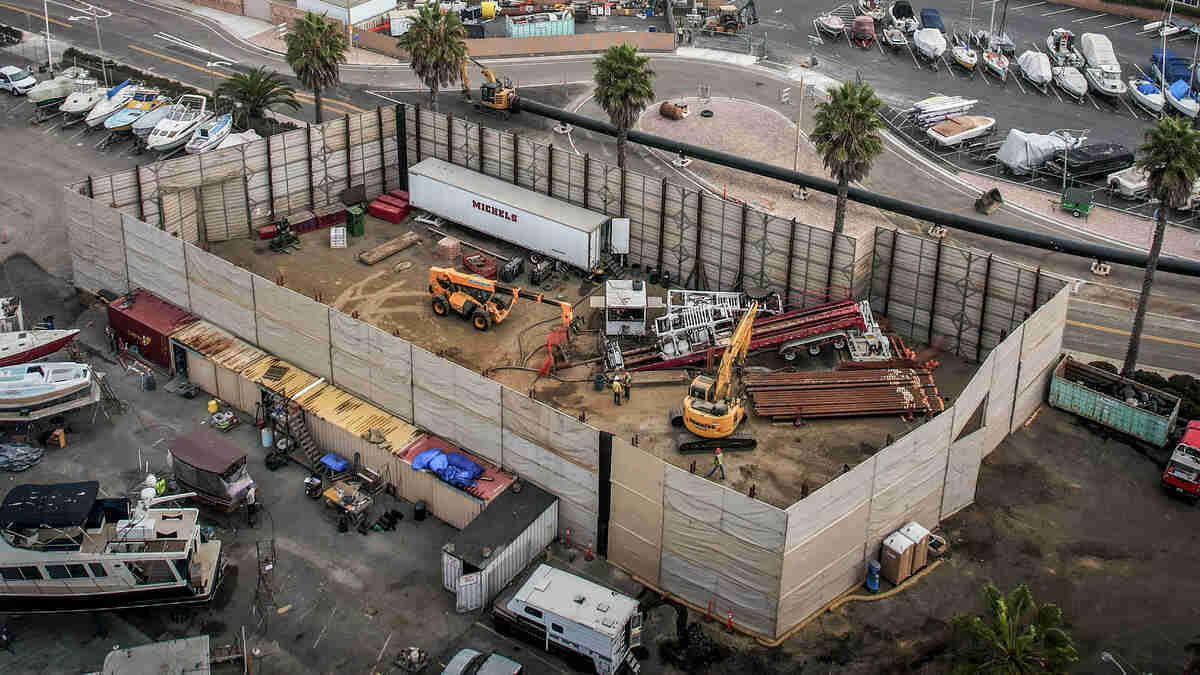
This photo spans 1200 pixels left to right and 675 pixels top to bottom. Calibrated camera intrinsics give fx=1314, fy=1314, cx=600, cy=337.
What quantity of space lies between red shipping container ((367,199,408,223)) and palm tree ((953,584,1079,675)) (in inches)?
1813

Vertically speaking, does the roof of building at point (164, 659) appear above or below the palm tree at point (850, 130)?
below

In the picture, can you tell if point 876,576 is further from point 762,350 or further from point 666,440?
point 762,350

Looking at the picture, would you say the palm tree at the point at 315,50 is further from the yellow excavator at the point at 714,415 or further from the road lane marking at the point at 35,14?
the yellow excavator at the point at 714,415

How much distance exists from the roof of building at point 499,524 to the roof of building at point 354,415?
236 inches

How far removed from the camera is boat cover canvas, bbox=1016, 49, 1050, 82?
100438 millimetres

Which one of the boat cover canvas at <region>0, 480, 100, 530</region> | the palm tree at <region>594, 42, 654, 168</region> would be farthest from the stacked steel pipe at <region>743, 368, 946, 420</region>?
the boat cover canvas at <region>0, 480, 100, 530</region>

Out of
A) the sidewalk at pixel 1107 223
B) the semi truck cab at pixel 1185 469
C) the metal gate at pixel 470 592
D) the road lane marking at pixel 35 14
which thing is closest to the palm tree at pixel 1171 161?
the semi truck cab at pixel 1185 469

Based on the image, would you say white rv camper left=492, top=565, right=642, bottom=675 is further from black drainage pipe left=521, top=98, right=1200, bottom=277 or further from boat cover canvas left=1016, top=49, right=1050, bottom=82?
boat cover canvas left=1016, top=49, right=1050, bottom=82

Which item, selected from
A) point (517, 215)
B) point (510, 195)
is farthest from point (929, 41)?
point (517, 215)

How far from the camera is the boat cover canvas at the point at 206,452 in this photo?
5590 cm

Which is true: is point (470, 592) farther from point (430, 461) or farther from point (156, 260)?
A: point (156, 260)

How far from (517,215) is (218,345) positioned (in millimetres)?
18967

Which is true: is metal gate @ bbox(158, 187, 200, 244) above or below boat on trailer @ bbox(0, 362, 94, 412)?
above

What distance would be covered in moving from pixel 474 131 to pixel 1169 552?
149ft
